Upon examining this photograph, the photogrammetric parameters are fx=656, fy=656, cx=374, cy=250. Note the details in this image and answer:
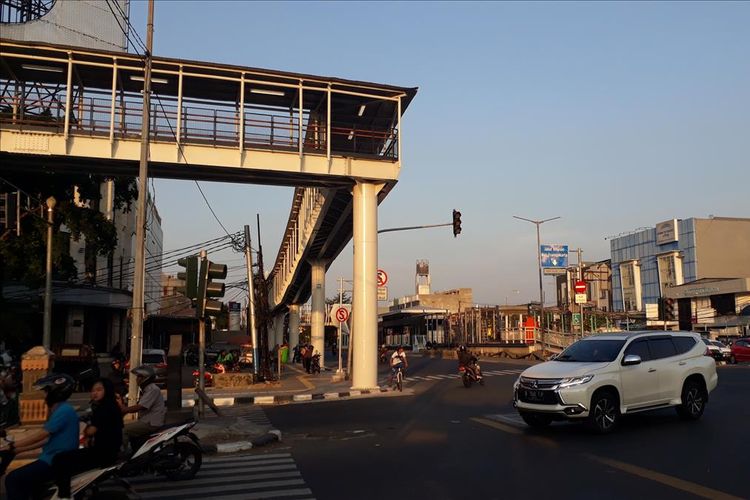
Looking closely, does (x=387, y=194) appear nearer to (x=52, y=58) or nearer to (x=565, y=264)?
(x=52, y=58)

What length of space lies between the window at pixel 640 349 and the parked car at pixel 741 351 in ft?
100

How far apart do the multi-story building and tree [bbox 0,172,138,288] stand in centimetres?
5087

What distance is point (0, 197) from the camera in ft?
54.6

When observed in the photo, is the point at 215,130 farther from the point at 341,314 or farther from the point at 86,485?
the point at 86,485

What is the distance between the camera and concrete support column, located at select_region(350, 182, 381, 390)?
24.5m

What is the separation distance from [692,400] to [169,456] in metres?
10.3

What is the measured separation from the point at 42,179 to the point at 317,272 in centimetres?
1838

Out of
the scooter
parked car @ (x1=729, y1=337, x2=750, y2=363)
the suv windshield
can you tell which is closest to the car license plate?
the suv windshield

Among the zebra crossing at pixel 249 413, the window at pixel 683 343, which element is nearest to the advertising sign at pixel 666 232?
the zebra crossing at pixel 249 413

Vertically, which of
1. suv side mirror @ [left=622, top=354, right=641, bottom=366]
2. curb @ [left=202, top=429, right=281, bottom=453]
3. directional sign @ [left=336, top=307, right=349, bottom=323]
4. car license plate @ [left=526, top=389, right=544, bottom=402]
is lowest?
curb @ [left=202, top=429, right=281, bottom=453]

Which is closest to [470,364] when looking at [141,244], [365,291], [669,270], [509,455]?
[365,291]

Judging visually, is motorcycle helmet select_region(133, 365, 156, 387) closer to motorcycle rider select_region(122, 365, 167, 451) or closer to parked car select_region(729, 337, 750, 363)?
motorcycle rider select_region(122, 365, 167, 451)

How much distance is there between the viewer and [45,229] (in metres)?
25.5

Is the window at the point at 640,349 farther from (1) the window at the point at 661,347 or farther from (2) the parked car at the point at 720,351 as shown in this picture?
(2) the parked car at the point at 720,351
